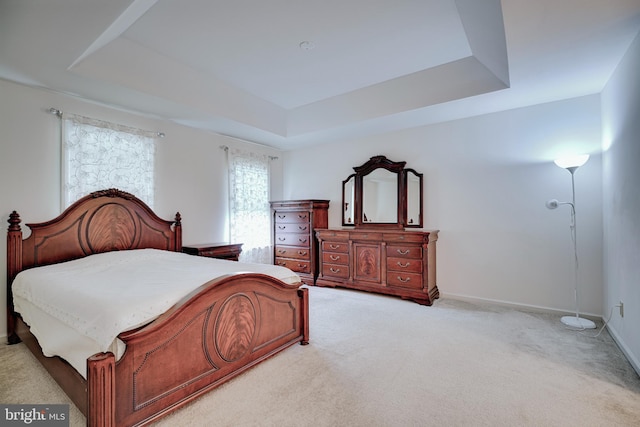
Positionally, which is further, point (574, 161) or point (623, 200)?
point (574, 161)

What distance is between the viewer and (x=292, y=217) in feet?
16.8

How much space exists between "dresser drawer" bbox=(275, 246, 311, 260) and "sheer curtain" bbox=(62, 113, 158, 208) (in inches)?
87.2

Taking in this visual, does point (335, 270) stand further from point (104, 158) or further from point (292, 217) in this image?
point (104, 158)

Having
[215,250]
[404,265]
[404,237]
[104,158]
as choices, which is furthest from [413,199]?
[104,158]

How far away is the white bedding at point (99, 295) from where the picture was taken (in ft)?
5.23

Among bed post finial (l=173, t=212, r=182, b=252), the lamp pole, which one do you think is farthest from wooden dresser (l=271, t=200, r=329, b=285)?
the lamp pole

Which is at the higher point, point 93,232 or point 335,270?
point 93,232

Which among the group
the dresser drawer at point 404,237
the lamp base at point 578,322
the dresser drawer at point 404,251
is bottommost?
the lamp base at point 578,322

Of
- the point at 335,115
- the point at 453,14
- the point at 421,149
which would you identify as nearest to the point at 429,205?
the point at 421,149

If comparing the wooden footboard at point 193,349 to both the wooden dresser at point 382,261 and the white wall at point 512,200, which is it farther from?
the white wall at point 512,200

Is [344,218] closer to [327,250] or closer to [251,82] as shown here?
[327,250]

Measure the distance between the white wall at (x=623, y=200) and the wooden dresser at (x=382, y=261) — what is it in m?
1.70

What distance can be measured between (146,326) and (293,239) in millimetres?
3497

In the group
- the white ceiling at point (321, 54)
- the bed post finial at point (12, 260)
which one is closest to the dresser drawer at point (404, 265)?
the white ceiling at point (321, 54)
